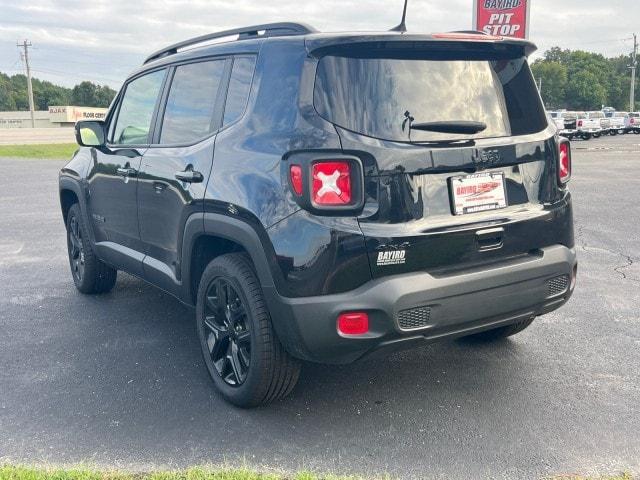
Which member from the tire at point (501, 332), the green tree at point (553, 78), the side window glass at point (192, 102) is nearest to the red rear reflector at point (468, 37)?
the side window glass at point (192, 102)

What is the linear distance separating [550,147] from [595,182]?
11890 millimetres

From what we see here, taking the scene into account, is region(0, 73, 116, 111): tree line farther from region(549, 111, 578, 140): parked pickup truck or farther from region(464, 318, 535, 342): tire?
region(464, 318, 535, 342): tire

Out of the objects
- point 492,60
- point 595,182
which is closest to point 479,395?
point 492,60

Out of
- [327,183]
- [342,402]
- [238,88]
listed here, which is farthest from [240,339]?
[238,88]

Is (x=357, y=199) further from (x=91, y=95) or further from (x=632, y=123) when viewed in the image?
(x=91, y=95)

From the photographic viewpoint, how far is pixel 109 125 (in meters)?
5.23

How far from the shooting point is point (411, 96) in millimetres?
3182

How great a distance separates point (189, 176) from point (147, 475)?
5.31 feet

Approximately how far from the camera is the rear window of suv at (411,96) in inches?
122

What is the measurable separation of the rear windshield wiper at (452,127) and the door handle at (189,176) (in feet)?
4.02

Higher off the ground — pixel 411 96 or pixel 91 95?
pixel 91 95

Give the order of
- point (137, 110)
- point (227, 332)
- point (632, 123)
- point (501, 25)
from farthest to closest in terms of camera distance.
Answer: point (632, 123) < point (501, 25) < point (137, 110) < point (227, 332)

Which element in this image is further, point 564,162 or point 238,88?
point 564,162

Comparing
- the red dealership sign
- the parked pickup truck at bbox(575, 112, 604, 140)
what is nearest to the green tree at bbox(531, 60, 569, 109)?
the parked pickup truck at bbox(575, 112, 604, 140)
